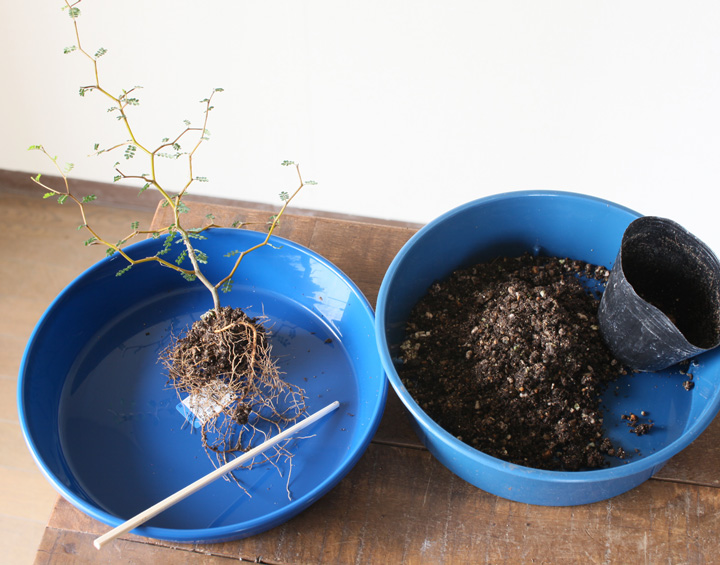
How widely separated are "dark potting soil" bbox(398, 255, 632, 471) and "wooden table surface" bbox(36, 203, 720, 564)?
7 centimetres

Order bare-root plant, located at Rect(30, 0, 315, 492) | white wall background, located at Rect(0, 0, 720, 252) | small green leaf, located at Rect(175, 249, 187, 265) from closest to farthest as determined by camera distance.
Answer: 1. bare-root plant, located at Rect(30, 0, 315, 492)
2. small green leaf, located at Rect(175, 249, 187, 265)
3. white wall background, located at Rect(0, 0, 720, 252)

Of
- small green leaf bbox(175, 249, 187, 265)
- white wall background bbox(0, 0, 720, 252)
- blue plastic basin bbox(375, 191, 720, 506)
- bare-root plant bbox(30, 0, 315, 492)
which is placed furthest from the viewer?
white wall background bbox(0, 0, 720, 252)

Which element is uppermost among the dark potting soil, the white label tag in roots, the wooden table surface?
the dark potting soil

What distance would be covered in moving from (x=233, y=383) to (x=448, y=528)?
1.11 feet

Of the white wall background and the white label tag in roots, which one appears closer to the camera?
the white label tag in roots

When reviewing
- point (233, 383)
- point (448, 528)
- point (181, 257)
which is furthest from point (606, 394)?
point (181, 257)

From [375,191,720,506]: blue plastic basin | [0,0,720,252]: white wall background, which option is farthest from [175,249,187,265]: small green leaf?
[0,0,720,252]: white wall background

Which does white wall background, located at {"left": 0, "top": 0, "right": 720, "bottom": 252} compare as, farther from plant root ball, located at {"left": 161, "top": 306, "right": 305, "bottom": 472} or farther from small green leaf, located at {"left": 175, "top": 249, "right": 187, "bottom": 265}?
plant root ball, located at {"left": 161, "top": 306, "right": 305, "bottom": 472}

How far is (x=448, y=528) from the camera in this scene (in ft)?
2.50

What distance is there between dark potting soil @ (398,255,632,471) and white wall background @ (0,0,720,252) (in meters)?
0.43

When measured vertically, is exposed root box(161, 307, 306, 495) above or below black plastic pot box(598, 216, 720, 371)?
below

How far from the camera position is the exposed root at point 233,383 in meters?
0.83

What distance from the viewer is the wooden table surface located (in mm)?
743

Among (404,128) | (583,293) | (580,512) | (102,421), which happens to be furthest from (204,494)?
(404,128)
